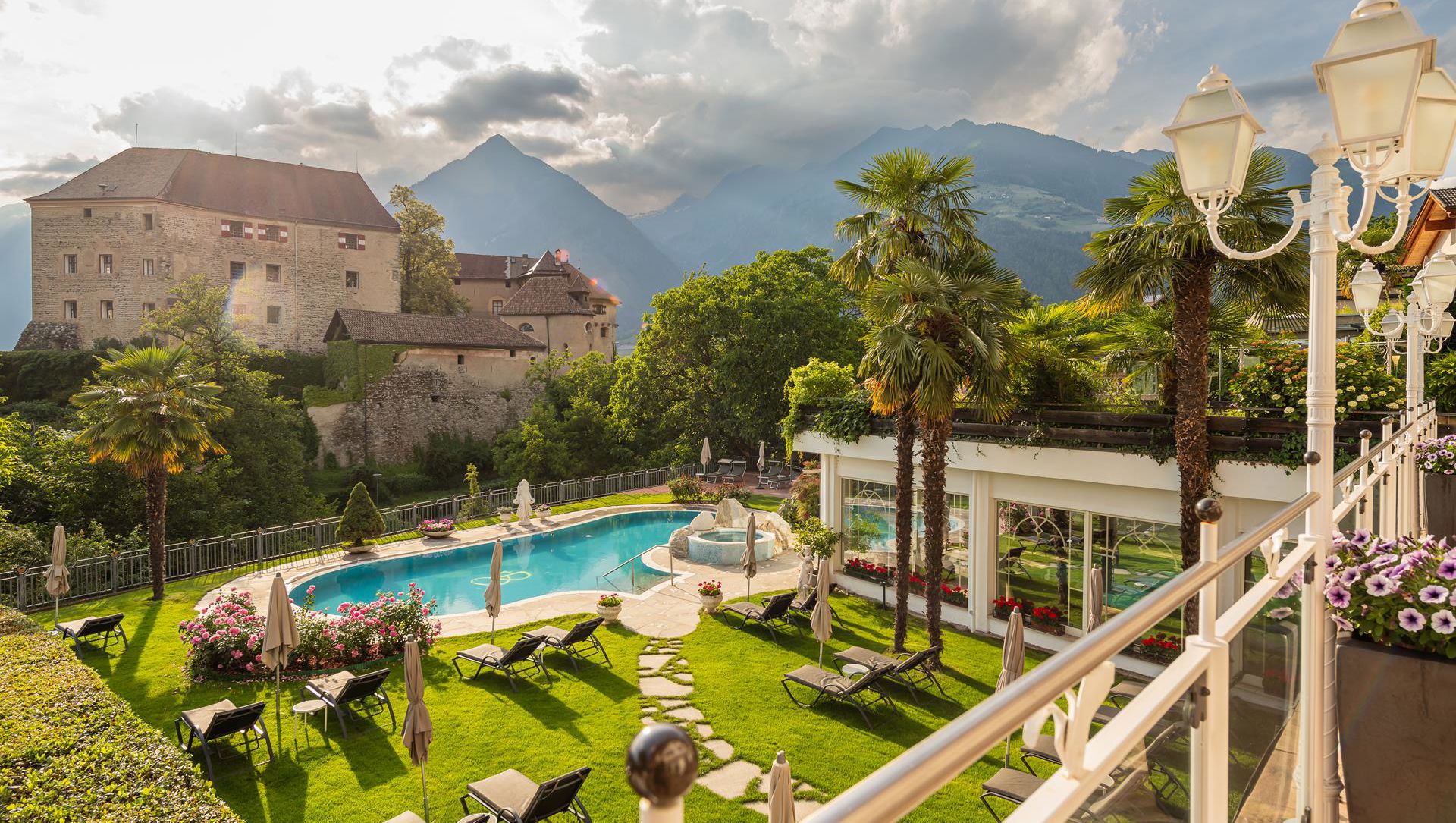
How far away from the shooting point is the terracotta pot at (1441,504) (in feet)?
24.5

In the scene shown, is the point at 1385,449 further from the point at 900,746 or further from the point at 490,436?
the point at 490,436

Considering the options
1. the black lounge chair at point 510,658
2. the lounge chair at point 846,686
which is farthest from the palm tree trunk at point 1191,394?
the black lounge chair at point 510,658

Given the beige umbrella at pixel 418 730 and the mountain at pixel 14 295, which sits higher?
the mountain at pixel 14 295

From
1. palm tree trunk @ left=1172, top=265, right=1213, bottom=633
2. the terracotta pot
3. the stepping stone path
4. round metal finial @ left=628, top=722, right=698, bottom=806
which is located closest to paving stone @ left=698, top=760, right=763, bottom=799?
the stepping stone path

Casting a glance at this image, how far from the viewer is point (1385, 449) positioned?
5008 millimetres

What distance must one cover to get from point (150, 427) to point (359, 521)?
6.27 meters

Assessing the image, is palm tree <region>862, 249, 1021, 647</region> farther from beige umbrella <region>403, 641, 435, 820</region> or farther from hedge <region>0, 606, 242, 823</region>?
hedge <region>0, 606, 242, 823</region>

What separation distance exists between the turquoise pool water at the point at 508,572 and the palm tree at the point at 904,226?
8561mm

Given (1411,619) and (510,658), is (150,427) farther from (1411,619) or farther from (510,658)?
A: (1411,619)

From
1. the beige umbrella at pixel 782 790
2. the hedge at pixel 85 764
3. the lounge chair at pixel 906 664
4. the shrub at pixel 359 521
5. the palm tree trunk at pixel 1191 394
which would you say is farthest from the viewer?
the shrub at pixel 359 521

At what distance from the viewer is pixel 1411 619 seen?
123 inches

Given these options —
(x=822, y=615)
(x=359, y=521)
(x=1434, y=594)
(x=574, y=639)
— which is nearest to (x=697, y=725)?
(x=822, y=615)

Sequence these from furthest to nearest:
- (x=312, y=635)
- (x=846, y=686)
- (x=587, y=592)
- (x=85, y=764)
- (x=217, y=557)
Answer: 1. (x=217, y=557)
2. (x=587, y=592)
3. (x=312, y=635)
4. (x=846, y=686)
5. (x=85, y=764)

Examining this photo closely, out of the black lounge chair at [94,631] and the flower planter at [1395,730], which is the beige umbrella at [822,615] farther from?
the black lounge chair at [94,631]
